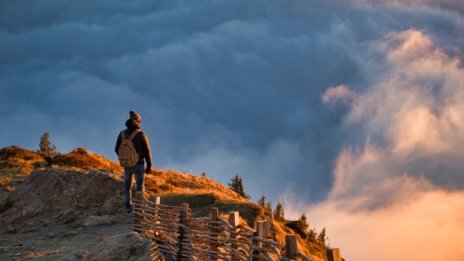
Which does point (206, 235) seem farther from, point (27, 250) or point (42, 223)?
point (42, 223)

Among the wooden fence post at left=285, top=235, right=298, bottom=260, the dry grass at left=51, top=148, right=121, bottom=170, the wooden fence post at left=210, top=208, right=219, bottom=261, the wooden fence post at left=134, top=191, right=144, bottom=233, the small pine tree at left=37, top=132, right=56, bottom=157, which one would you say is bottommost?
the wooden fence post at left=285, top=235, right=298, bottom=260

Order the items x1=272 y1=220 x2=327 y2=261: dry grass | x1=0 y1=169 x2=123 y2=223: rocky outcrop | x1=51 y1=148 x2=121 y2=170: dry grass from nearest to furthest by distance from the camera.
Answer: x1=0 y1=169 x2=123 y2=223: rocky outcrop → x1=272 y1=220 x2=327 y2=261: dry grass → x1=51 y1=148 x2=121 y2=170: dry grass

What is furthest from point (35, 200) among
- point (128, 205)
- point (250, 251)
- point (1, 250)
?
point (250, 251)

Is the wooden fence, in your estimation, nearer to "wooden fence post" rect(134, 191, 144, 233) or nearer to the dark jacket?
"wooden fence post" rect(134, 191, 144, 233)

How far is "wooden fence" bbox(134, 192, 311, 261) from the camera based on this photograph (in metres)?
8.20

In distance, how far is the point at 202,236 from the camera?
406 inches

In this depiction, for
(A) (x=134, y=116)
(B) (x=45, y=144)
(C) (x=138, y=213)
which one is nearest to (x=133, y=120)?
(A) (x=134, y=116)

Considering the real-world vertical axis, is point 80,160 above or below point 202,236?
above

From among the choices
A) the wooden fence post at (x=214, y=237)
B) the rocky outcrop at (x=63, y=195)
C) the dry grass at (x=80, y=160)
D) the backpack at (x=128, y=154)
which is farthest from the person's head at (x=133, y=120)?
the dry grass at (x=80, y=160)

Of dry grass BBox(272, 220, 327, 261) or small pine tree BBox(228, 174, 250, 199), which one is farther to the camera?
small pine tree BBox(228, 174, 250, 199)

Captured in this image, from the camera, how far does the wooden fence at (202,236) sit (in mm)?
8201

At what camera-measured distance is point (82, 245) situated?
11914 millimetres

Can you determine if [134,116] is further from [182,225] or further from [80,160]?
[80,160]

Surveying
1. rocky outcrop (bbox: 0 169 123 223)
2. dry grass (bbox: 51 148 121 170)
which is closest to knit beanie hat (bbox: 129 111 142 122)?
rocky outcrop (bbox: 0 169 123 223)
